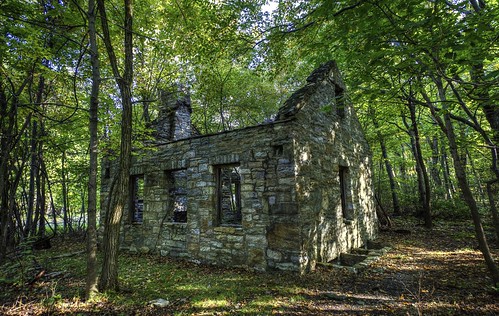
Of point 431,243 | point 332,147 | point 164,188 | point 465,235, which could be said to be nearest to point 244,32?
point 332,147

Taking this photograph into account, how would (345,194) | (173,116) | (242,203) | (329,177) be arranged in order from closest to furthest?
(242,203), (329,177), (345,194), (173,116)

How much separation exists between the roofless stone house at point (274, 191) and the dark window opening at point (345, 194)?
29 mm

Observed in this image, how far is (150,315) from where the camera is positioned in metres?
3.57

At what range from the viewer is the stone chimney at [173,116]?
1034 centimetres

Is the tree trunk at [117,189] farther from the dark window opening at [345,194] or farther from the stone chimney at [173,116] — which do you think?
the dark window opening at [345,194]

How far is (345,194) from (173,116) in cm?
726

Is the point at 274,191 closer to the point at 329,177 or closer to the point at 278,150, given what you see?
the point at 278,150

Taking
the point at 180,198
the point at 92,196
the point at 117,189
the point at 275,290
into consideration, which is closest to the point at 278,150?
the point at 275,290

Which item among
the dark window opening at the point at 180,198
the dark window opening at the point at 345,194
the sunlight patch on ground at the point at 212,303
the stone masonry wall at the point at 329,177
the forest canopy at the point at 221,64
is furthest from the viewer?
the dark window opening at the point at 180,198

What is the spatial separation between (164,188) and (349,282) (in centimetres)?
528

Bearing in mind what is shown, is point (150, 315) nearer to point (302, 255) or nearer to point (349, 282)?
point (302, 255)

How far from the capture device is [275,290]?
174 inches

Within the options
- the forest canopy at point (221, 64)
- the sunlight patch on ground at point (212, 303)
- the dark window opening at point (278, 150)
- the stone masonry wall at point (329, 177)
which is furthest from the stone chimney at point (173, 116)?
the sunlight patch on ground at point (212, 303)

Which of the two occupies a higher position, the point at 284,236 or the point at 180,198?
the point at 180,198
